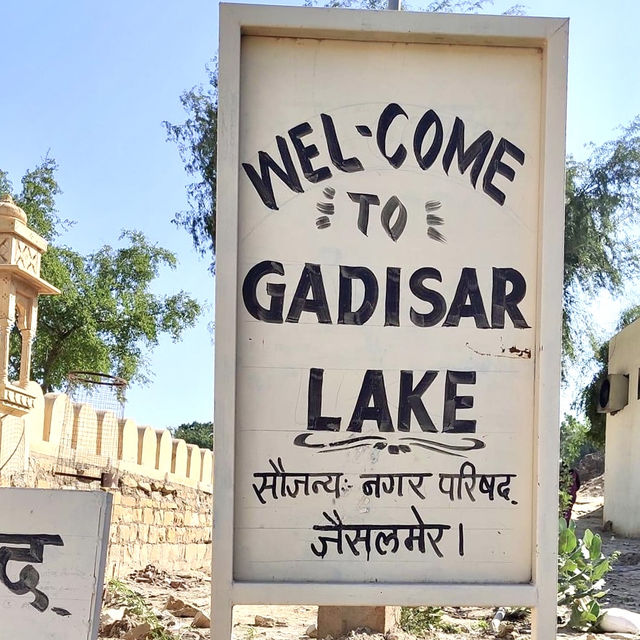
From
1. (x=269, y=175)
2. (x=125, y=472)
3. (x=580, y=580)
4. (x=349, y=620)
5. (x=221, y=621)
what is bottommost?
(x=349, y=620)

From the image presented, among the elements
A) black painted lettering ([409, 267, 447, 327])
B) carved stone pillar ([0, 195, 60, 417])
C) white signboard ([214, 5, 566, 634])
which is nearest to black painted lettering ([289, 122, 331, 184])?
white signboard ([214, 5, 566, 634])

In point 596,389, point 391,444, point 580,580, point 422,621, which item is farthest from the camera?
point 596,389

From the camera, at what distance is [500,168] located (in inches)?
131

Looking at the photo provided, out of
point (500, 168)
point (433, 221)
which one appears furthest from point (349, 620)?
point (500, 168)

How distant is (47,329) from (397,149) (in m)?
21.6

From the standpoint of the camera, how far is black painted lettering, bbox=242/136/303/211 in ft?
10.7

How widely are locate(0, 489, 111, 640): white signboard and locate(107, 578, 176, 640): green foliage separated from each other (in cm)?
239

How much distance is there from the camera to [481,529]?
3229 mm

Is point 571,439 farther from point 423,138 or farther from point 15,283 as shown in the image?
point 423,138

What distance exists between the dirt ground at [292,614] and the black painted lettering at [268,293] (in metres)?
2.82

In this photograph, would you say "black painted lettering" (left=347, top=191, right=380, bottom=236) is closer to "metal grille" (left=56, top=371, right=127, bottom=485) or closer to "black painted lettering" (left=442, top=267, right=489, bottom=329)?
"black painted lettering" (left=442, top=267, right=489, bottom=329)

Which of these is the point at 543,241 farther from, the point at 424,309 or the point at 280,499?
the point at 280,499

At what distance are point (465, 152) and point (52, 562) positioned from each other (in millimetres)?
2038

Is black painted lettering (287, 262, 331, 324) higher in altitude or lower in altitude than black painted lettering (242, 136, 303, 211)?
lower
